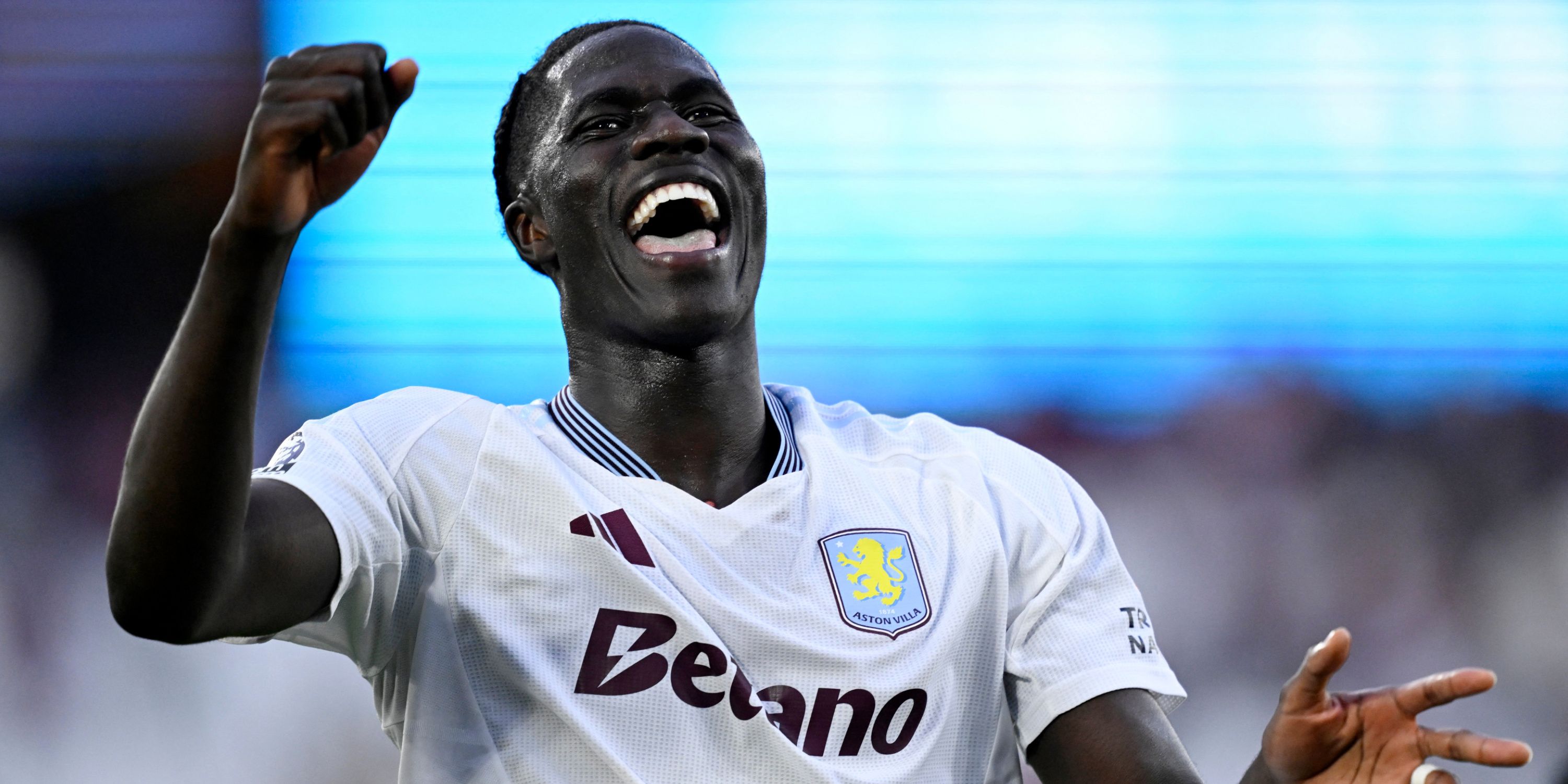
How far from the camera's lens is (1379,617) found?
4.72 m

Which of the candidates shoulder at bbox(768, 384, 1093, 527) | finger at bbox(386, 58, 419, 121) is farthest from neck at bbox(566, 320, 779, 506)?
finger at bbox(386, 58, 419, 121)

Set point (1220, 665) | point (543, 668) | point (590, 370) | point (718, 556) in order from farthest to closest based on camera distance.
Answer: point (1220, 665) → point (590, 370) → point (718, 556) → point (543, 668)

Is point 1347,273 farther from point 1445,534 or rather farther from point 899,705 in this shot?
point 899,705

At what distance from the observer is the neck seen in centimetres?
221

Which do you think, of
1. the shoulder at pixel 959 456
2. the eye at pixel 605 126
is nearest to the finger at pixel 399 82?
the eye at pixel 605 126

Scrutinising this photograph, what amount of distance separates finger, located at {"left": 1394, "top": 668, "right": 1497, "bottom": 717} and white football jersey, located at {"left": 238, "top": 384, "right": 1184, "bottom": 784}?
0.50 m

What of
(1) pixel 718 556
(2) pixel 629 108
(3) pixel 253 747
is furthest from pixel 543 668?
(3) pixel 253 747

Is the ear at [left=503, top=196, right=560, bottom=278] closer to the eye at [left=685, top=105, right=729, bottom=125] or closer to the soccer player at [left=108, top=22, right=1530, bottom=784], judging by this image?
the soccer player at [left=108, top=22, right=1530, bottom=784]

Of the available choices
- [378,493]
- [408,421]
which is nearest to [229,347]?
[378,493]

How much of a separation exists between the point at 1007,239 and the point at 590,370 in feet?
9.86

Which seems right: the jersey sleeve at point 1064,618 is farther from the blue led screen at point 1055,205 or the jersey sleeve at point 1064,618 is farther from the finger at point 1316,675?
the blue led screen at point 1055,205

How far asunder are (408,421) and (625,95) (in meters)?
0.67

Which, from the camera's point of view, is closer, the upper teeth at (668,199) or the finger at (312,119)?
the finger at (312,119)

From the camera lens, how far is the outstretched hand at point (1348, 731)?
1548 mm
